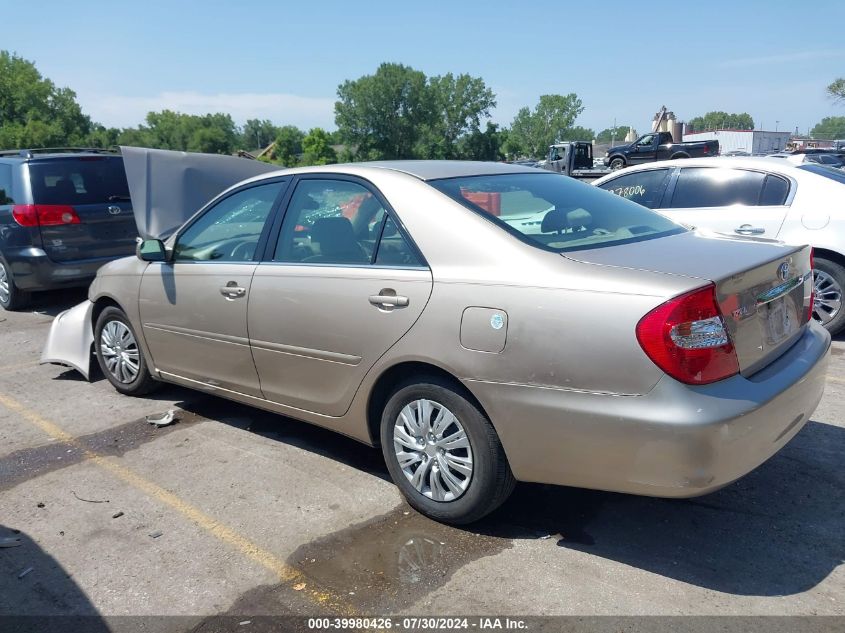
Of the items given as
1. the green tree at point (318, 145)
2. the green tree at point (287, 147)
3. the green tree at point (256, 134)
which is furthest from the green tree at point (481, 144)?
the green tree at point (256, 134)

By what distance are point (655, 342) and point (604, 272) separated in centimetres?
37

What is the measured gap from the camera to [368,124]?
10444cm

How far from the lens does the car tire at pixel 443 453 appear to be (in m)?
3.15

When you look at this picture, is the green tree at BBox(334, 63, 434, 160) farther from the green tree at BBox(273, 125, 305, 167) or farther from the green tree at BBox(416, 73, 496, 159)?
the green tree at BBox(273, 125, 305, 167)

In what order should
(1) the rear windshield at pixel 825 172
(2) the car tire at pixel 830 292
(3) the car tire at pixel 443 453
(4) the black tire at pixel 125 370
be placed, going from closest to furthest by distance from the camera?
(3) the car tire at pixel 443 453, (4) the black tire at pixel 125 370, (2) the car tire at pixel 830 292, (1) the rear windshield at pixel 825 172

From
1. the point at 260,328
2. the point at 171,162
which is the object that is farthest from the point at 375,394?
the point at 171,162

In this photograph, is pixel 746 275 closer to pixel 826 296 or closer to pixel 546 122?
pixel 826 296

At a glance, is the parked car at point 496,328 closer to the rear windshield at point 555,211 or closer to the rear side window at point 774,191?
the rear windshield at point 555,211

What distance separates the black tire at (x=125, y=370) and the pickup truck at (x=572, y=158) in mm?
27843

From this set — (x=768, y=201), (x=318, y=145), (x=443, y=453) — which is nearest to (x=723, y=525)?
(x=443, y=453)

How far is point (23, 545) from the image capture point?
11.1 ft

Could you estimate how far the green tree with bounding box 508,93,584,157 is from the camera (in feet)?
461

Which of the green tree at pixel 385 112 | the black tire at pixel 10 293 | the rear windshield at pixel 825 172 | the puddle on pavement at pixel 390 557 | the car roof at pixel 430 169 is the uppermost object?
the green tree at pixel 385 112

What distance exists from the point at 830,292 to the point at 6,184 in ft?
28.9
